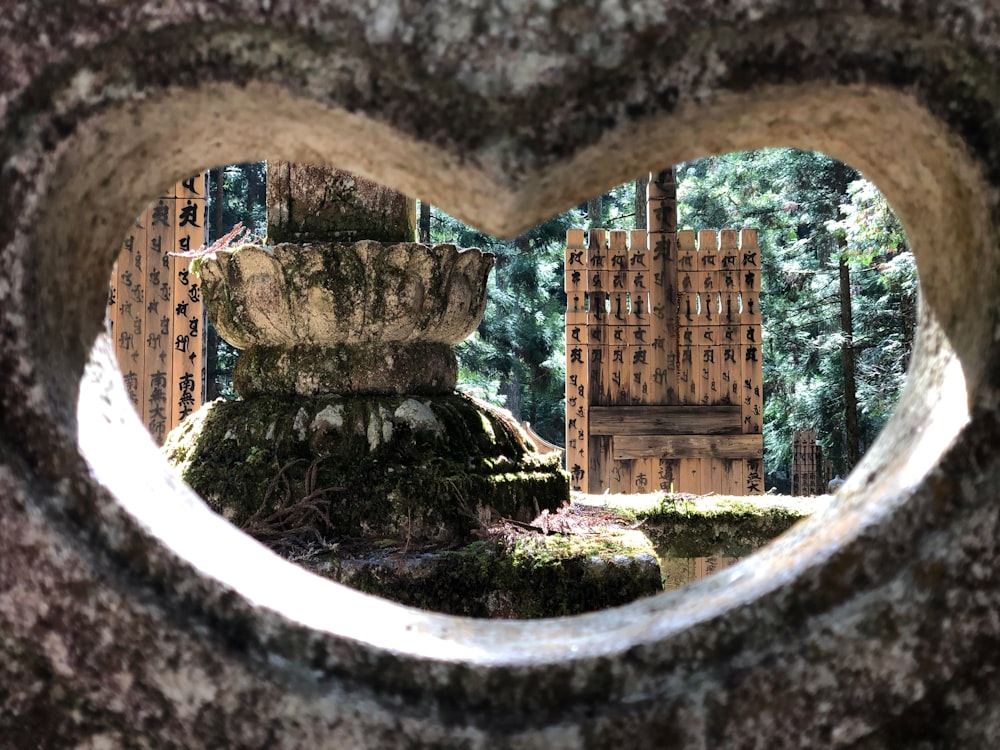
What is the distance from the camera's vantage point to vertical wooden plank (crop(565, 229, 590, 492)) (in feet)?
20.4

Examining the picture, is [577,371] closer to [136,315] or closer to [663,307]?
[663,307]

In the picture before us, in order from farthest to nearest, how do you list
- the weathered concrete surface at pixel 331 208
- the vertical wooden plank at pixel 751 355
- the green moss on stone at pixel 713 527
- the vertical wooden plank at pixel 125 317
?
the vertical wooden plank at pixel 751 355 < the vertical wooden plank at pixel 125 317 < the green moss on stone at pixel 713 527 < the weathered concrete surface at pixel 331 208

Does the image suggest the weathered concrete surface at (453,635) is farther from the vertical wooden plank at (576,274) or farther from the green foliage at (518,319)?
the green foliage at (518,319)

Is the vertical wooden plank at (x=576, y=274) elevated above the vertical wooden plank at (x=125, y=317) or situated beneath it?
elevated above

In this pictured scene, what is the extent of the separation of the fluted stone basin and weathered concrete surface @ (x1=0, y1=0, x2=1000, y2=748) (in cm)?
159

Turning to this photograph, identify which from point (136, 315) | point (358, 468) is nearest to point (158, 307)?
point (136, 315)

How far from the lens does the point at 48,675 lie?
2.24 feet

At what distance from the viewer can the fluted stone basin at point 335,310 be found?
7.77ft

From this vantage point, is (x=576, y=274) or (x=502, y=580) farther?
(x=576, y=274)

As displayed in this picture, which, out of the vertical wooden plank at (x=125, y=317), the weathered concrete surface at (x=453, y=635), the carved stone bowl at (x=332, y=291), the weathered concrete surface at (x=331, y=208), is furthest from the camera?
the vertical wooden plank at (x=125, y=317)

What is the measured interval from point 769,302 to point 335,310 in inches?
439

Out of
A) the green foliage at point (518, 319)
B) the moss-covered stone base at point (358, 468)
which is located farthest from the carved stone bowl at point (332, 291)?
the green foliage at point (518, 319)

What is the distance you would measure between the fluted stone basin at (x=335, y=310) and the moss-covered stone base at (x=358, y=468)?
7 cm

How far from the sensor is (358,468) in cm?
223
